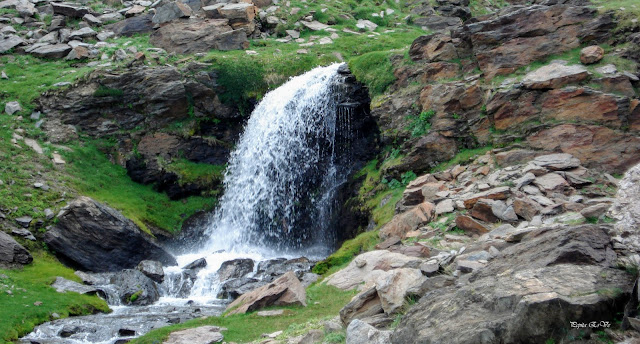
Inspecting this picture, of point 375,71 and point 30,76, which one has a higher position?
point 30,76

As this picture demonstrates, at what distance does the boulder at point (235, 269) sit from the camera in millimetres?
17656

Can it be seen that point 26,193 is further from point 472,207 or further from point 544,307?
point 544,307

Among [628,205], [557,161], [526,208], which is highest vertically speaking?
[628,205]

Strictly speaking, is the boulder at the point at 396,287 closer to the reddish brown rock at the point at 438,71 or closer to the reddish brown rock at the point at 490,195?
the reddish brown rock at the point at 490,195

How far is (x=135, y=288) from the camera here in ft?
53.7

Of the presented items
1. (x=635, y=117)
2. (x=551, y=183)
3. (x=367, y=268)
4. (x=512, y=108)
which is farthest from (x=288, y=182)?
(x=635, y=117)

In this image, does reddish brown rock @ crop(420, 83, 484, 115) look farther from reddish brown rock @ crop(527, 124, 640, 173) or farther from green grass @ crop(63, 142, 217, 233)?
green grass @ crop(63, 142, 217, 233)

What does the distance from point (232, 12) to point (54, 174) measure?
15.6m

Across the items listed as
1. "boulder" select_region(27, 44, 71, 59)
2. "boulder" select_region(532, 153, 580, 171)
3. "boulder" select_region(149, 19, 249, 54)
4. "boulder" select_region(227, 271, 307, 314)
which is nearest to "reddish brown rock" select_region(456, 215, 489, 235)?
"boulder" select_region(532, 153, 580, 171)

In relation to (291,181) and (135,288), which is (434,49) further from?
(135,288)

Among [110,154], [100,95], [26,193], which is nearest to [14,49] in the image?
[100,95]

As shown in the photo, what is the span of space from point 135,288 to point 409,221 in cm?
928

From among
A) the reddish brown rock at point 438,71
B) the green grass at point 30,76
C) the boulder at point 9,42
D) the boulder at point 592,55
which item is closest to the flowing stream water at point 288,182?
the reddish brown rock at point 438,71

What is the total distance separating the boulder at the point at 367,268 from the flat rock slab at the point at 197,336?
3353 millimetres
